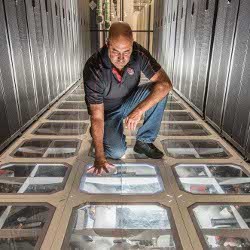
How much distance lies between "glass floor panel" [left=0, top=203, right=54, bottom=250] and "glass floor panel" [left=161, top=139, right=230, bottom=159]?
4.57ft

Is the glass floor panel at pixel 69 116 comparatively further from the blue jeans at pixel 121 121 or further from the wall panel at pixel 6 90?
the blue jeans at pixel 121 121

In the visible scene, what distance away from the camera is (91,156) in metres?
2.70

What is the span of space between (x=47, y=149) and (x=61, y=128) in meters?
0.76

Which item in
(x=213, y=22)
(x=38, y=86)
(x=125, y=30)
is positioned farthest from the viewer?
(x=38, y=86)

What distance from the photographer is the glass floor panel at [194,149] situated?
277cm

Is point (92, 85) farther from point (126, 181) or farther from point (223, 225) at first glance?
point (223, 225)

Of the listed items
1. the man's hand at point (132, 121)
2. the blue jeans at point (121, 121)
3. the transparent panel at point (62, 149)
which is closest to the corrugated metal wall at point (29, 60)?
the transparent panel at point (62, 149)

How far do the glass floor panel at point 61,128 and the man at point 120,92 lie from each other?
38.4 inches

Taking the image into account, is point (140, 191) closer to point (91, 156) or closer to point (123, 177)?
point (123, 177)

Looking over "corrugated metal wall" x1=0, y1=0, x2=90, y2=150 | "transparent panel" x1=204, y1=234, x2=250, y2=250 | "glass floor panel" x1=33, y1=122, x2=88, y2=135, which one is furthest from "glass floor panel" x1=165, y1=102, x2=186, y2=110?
"transparent panel" x1=204, y1=234, x2=250, y2=250

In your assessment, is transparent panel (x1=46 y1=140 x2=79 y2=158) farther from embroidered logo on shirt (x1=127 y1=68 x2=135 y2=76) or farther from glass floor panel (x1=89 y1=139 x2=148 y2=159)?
Result: embroidered logo on shirt (x1=127 y1=68 x2=135 y2=76)

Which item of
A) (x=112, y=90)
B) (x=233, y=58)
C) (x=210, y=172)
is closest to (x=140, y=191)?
(x=210, y=172)

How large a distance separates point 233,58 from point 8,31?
2472 millimetres

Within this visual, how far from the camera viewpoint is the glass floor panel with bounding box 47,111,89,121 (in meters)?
4.13
